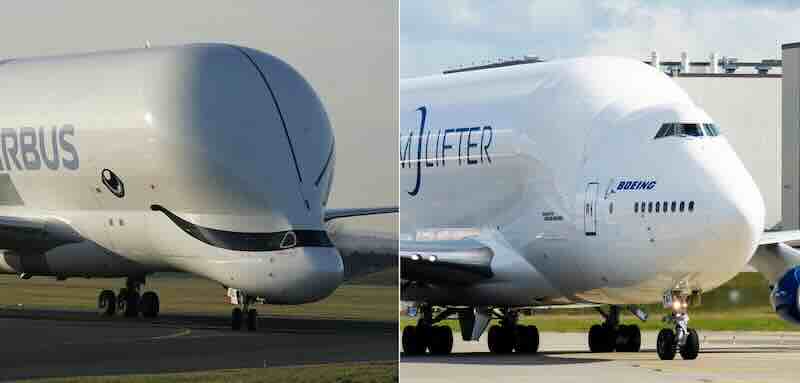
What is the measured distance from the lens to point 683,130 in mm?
27469

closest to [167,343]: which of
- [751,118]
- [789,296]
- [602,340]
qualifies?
[602,340]

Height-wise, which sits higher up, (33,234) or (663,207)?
(663,207)

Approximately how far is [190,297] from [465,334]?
2127 centimetres

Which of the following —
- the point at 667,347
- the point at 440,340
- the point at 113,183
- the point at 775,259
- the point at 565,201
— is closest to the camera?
the point at 113,183

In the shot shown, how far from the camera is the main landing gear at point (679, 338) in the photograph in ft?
89.2

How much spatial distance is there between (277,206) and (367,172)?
837mm

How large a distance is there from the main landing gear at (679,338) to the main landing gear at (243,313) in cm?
1617

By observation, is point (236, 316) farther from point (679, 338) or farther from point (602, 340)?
point (602, 340)

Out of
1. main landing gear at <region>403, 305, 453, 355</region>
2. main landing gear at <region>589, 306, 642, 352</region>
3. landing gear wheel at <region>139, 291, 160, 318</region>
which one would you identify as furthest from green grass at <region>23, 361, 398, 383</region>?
main landing gear at <region>589, 306, 642, 352</region>

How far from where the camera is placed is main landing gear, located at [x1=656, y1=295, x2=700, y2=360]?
1071 inches

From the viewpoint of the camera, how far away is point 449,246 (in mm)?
30938

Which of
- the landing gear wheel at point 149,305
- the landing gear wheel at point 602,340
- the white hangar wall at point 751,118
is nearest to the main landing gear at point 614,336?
the landing gear wheel at point 602,340

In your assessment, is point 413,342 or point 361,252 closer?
point 361,252

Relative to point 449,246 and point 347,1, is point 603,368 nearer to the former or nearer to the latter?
point 449,246
